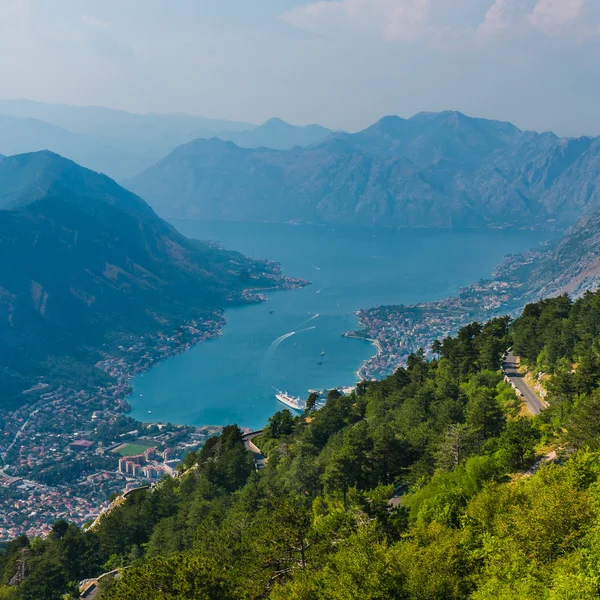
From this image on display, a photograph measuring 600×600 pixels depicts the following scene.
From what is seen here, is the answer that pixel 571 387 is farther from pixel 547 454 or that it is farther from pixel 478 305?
pixel 478 305

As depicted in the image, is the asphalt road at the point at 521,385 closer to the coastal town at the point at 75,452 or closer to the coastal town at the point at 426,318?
the coastal town at the point at 75,452

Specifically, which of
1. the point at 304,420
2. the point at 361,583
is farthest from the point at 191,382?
the point at 361,583

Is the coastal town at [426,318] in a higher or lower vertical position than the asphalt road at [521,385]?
higher

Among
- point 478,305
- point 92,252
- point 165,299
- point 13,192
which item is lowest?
point 478,305

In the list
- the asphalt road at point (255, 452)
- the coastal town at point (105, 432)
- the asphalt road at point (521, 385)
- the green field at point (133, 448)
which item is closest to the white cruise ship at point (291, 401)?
the coastal town at point (105, 432)

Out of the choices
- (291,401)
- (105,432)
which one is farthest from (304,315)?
(105,432)

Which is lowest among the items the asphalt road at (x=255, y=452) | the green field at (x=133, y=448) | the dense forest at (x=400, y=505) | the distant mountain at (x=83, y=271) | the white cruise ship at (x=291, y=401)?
the dense forest at (x=400, y=505)

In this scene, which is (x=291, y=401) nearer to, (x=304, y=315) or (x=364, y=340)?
(x=364, y=340)
